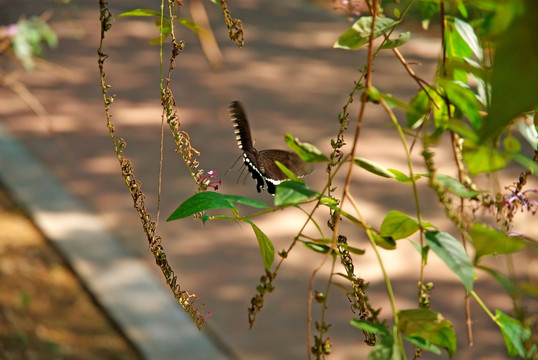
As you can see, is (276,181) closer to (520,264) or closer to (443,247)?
(443,247)

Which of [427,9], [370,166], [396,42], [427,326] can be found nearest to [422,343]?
[427,326]

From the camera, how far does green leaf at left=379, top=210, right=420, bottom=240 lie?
17.8 inches

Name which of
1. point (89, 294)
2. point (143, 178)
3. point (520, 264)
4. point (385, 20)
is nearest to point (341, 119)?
point (385, 20)

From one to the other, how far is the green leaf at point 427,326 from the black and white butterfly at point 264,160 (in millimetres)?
185

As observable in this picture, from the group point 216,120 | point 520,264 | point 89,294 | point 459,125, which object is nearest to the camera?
point 459,125

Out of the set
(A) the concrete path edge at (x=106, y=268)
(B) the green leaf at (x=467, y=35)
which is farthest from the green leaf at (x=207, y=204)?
(A) the concrete path edge at (x=106, y=268)

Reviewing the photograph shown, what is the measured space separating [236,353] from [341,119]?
1.94 m

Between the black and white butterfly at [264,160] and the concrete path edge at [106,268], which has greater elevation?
the concrete path edge at [106,268]

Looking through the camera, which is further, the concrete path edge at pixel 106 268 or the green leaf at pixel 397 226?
the concrete path edge at pixel 106 268

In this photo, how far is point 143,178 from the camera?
10.4ft

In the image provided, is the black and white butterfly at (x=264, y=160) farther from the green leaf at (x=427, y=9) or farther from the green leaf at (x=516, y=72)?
the green leaf at (x=516, y=72)

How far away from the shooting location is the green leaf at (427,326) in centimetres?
40

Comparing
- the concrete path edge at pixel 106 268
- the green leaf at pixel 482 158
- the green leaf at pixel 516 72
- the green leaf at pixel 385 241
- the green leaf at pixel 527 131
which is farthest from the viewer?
the concrete path edge at pixel 106 268

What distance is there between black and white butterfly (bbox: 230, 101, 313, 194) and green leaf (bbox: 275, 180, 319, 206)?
0.15 metres
